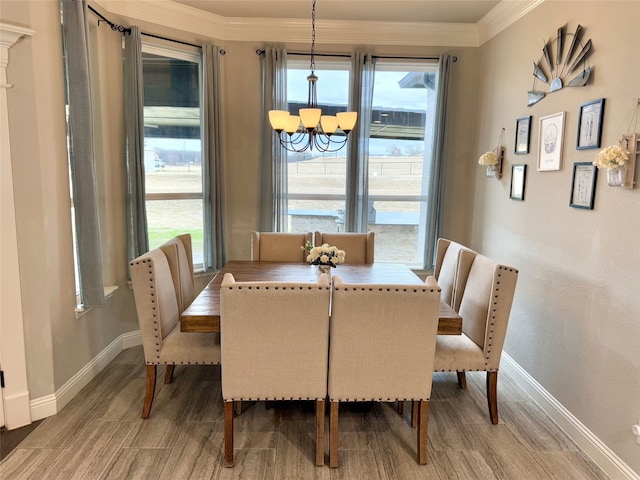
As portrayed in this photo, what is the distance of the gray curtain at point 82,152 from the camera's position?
8.43 ft

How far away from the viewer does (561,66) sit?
2.64 meters

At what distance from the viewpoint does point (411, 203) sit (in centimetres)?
427

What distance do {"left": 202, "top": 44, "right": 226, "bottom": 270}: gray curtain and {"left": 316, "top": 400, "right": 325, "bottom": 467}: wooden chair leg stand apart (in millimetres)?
2242

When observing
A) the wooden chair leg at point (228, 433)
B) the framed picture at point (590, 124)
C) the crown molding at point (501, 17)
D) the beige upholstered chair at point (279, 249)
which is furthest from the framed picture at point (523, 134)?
the wooden chair leg at point (228, 433)

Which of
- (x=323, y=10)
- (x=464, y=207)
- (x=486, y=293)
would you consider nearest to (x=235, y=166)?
(x=323, y=10)

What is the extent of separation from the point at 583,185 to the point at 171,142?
10.7 ft

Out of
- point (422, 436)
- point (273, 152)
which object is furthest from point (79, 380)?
point (273, 152)

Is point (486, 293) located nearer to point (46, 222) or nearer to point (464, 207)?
point (464, 207)

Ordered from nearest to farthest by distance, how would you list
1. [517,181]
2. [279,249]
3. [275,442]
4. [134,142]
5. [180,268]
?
[275,442]
[180,268]
[517,181]
[134,142]
[279,249]

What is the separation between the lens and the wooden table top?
6.98 ft

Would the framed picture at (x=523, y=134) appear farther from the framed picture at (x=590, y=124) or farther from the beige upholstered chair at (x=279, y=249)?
the beige upholstered chair at (x=279, y=249)

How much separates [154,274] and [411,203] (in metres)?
2.76

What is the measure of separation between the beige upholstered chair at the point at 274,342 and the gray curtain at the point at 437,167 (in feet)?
7.76

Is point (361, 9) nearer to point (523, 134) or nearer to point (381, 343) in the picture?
point (523, 134)
